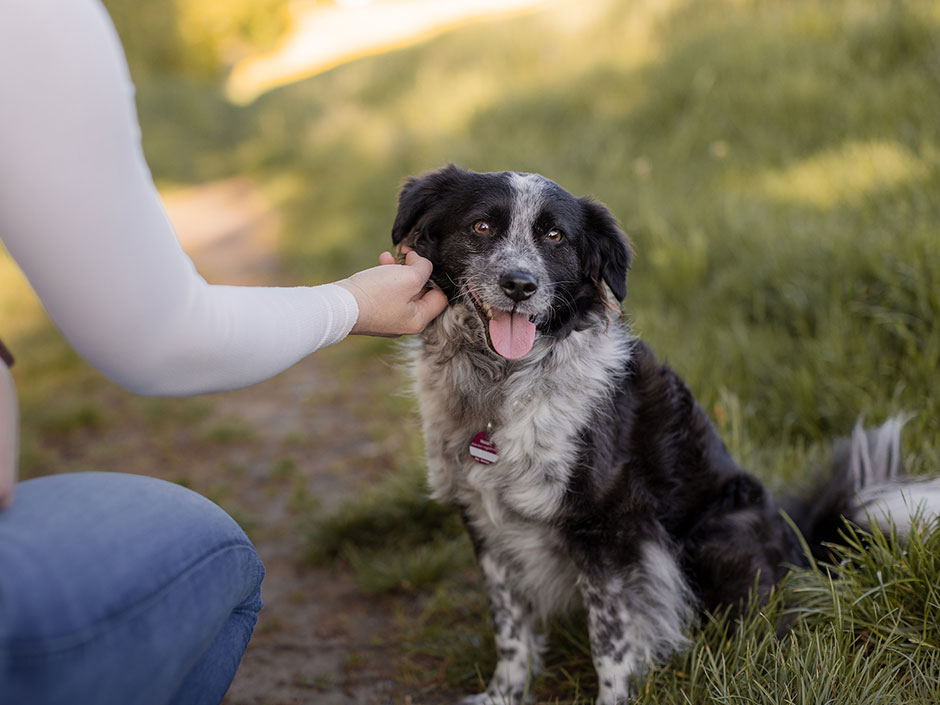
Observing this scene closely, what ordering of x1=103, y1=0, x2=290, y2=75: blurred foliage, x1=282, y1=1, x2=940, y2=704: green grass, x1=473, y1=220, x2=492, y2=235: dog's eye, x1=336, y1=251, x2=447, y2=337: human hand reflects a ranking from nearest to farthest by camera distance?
x1=336, y1=251, x2=447, y2=337: human hand
x1=282, y1=1, x2=940, y2=704: green grass
x1=473, y1=220, x2=492, y2=235: dog's eye
x1=103, y1=0, x2=290, y2=75: blurred foliage

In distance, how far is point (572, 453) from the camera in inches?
80.2

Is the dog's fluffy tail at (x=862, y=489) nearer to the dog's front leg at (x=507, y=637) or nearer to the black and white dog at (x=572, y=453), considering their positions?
the black and white dog at (x=572, y=453)

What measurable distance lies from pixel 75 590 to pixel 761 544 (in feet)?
6.25

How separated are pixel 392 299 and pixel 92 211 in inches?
33.2

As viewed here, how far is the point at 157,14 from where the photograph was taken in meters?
28.2

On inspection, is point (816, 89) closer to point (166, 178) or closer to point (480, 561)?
point (480, 561)

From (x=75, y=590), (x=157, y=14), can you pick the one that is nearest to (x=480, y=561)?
(x=75, y=590)

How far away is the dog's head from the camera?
2.05m

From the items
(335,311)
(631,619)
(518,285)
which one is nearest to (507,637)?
(631,619)

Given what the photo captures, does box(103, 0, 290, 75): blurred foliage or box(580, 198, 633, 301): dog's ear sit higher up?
box(103, 0, 290, 75): blurred foliage

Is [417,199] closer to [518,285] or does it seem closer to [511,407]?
[518,285]

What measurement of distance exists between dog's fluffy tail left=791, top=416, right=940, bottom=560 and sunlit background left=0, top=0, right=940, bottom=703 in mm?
249

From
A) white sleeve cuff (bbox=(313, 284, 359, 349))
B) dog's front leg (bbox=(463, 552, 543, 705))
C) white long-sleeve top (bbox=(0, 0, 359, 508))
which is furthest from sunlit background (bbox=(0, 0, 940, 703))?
white long-sleeve top (bbox=(0, 0, 359, 508))

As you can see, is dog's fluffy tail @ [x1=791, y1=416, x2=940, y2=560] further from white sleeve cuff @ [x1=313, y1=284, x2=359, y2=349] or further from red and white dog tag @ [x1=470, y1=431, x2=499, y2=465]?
white sleeve cuff @ [x1=313, y1=284, x2=359, y2=349]
